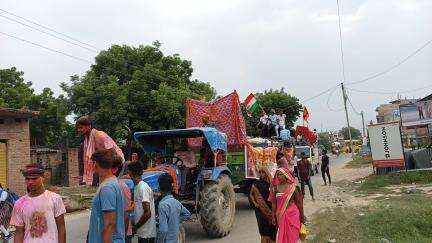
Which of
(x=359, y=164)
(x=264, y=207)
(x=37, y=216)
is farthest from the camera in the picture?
(x=359, y=164)

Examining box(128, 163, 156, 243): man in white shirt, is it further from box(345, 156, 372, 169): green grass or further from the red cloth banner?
box(345, 156, 372, 169): green grass

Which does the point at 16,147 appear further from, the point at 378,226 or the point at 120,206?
the point at 120,206

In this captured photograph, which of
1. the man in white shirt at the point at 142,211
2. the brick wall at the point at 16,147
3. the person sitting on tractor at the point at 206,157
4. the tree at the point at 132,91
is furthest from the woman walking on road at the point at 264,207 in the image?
the tree at the point at 132,91

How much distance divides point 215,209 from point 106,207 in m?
6.16

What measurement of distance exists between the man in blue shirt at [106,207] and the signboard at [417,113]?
28.1m

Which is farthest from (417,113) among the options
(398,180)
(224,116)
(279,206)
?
(279,206)

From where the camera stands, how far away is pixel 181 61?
99.8 feet

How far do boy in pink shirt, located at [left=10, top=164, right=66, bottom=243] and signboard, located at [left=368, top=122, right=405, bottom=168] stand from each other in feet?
66.5

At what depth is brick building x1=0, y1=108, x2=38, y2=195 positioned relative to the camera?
1955 cm

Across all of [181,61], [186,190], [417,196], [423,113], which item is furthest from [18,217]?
[423,113]

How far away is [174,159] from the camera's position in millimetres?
11109

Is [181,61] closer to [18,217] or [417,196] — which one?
[417,196]

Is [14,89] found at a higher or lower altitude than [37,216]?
higher

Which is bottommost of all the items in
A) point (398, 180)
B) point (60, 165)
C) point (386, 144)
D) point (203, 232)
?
point (203, 232)
